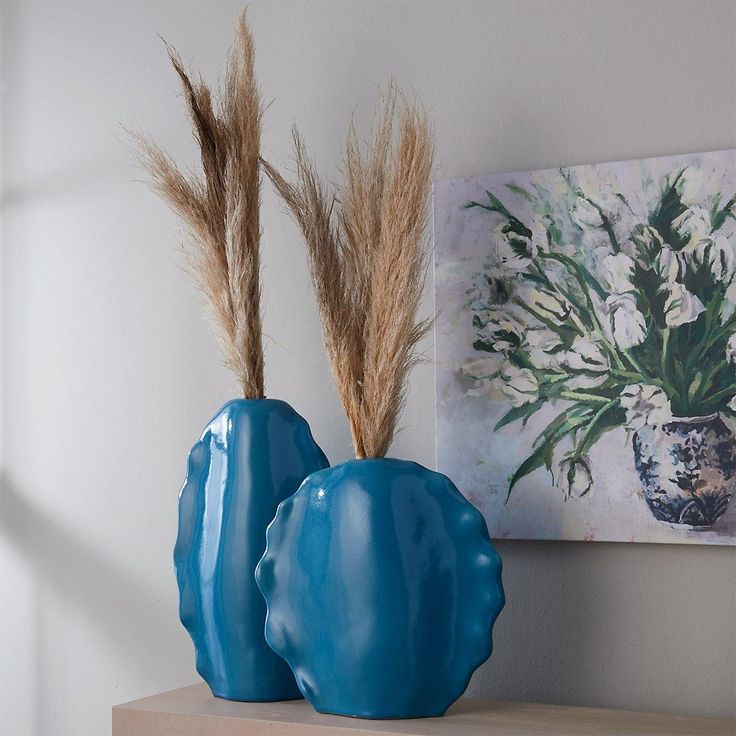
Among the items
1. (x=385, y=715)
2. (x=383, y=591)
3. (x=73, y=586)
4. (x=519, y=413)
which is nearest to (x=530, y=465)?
(x=519, y=413)

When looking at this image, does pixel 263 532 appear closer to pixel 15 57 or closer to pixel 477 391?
pixel 477 391

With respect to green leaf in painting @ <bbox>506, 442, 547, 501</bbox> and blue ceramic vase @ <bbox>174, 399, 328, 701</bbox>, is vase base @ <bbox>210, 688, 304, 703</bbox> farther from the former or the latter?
green leaf in painting @ <bbox>506, 442, 547, 501</bbox>

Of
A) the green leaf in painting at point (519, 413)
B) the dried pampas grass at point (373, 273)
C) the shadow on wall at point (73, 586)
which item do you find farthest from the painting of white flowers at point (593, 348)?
the shadow on wall at point (73, 586)

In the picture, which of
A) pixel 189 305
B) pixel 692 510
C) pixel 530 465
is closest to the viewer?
pixel 692 510

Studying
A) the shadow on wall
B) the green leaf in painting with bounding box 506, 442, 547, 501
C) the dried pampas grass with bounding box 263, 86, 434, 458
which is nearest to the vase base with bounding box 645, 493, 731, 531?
the green leaf in painting with bounding box 506, 442, 547, 501

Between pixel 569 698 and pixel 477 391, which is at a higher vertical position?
pixel 477 391

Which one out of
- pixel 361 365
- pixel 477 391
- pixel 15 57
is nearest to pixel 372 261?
Answer: pixel 361 365

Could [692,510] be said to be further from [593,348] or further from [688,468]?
[593,348]

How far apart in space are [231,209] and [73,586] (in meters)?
1.00

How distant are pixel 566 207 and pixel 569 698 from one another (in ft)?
2.99

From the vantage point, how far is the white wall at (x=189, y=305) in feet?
6.04

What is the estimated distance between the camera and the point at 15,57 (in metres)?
2.48

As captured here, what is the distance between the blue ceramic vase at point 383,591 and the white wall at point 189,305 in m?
0.26

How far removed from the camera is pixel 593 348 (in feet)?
6.10
